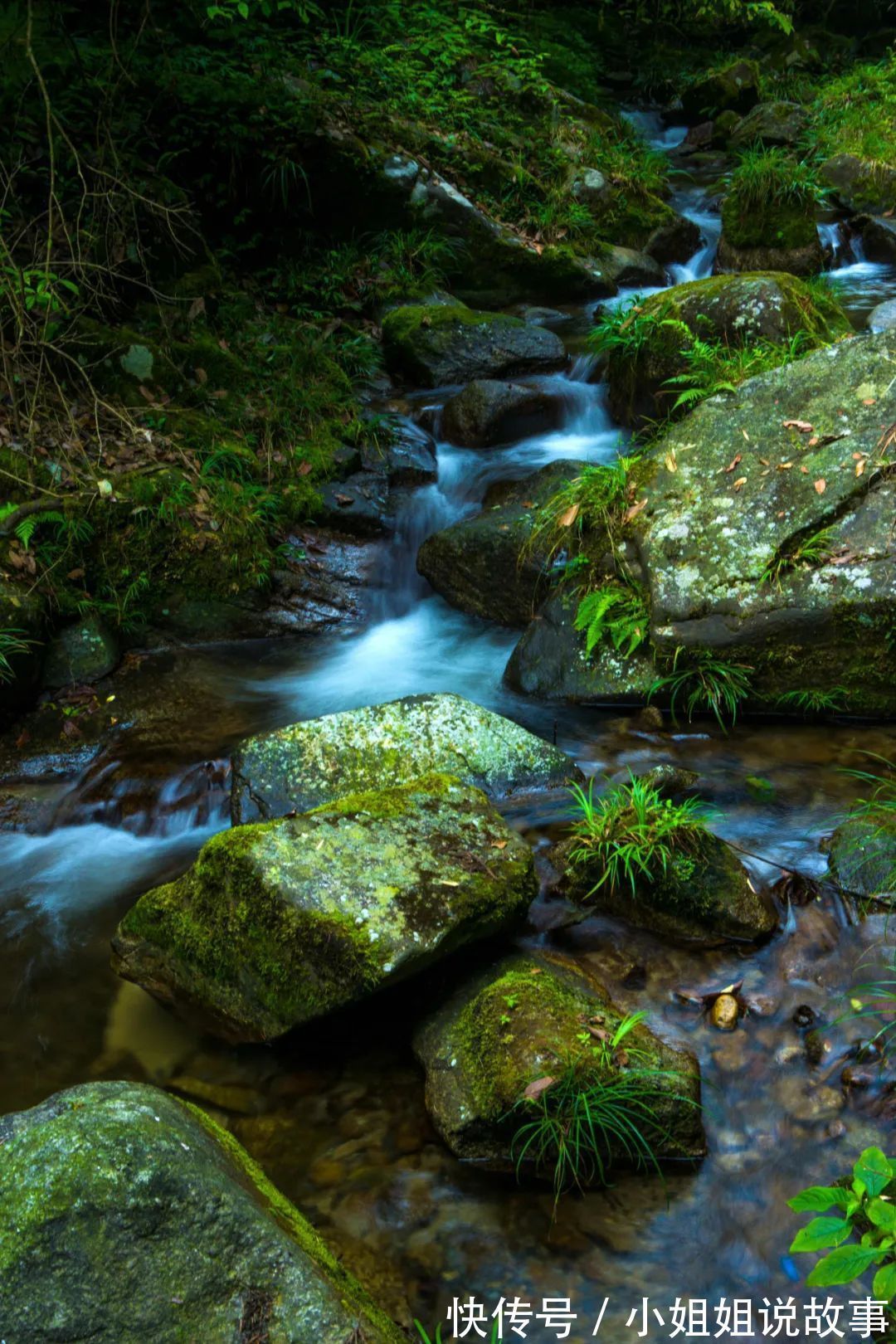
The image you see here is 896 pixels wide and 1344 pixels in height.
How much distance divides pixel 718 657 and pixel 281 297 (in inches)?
245

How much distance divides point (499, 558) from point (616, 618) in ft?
4.20

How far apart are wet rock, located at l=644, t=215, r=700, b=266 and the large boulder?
1.76 meters

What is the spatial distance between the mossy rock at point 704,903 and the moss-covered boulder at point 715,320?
407cm

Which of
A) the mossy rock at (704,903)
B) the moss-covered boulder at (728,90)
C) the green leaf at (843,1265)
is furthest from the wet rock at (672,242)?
the green leaf at (843,1265)

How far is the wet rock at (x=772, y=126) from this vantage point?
14.3m

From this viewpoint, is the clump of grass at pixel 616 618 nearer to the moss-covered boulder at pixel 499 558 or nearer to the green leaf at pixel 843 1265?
the moss-covered boulder at pixel 499 558

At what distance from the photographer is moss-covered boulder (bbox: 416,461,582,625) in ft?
20.9

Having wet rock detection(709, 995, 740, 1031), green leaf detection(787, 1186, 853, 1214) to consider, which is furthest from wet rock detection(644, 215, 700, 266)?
green leaf detection(787, 1186, 853, 1214)

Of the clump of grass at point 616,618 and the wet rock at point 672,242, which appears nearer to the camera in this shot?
the clump of grass at point 616,618

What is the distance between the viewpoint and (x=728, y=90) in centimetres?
1673

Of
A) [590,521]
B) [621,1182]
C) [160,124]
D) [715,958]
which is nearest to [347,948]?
[621,1182]

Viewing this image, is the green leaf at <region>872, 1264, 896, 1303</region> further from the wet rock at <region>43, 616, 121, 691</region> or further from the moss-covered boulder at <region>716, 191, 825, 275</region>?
the moss-covered boulder at <region>716, 191, 825, 275</region>

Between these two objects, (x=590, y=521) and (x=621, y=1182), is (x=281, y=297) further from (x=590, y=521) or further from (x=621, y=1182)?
(x=621, y=1182)

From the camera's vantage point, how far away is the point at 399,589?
7.26 meters
